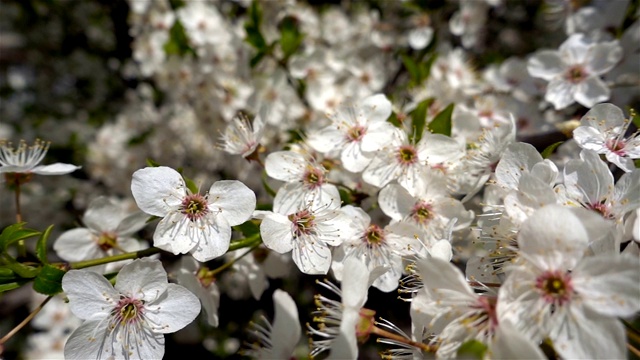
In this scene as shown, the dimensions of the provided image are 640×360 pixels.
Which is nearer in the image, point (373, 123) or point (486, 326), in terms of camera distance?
point (486, 326)

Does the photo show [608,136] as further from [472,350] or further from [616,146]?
[472,350]

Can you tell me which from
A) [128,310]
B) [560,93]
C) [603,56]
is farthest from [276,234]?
[603,56]

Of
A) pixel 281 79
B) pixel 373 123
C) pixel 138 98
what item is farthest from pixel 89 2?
pixel 373 123

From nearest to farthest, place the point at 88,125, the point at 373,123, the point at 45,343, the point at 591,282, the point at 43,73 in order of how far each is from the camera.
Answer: the point at 591,282, the point at 373,123, the point at 45,343, the point at 88,125, the point at 43,73

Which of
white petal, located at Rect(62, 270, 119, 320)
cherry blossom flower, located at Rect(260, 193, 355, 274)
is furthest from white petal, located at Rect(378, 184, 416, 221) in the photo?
white petal, located at Rect(62, 270, 119, 320)

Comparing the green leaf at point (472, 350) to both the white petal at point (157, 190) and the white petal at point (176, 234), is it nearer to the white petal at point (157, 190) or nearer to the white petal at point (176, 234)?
the white petal at point (176, 234)

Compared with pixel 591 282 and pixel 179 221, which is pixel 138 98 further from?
pixel 591 282

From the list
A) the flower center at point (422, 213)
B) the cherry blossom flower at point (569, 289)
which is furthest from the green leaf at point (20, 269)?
the cherry blossom flower at point (569, 289)
